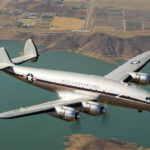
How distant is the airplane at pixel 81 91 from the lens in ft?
169

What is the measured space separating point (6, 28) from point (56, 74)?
138 m

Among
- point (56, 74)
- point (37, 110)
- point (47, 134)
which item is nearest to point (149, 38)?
point (47, 134)

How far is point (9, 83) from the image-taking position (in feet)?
394

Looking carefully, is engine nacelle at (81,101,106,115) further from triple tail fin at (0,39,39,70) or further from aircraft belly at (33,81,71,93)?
triple tail fin at (0,39,39,70)

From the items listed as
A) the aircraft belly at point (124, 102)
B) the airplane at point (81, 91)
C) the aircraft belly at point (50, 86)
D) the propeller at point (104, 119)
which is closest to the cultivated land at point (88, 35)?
the airplane at point (81, 91)

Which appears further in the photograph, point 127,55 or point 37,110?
point 127,55

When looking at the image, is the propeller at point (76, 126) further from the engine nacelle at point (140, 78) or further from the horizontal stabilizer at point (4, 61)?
the horizontal stabilizer at point (4, 61)

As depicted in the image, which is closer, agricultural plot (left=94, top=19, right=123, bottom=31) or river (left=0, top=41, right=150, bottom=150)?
river (left=0, top=41, right=150, bottom=150)

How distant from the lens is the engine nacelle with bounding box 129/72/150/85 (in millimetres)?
62469

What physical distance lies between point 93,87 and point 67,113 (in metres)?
9.86

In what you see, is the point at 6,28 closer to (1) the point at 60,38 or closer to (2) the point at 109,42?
(1) the point at 60,38

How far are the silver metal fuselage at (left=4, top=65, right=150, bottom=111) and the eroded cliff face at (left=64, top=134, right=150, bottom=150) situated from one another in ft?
104

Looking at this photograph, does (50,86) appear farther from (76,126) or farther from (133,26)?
(133,26)

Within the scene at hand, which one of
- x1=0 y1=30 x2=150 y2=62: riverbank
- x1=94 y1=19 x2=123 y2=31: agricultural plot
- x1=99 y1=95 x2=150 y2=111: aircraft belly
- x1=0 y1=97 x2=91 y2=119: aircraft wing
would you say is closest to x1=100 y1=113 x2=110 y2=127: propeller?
x1=0 y1=97 x2=91 y2=119: aircraft wing
